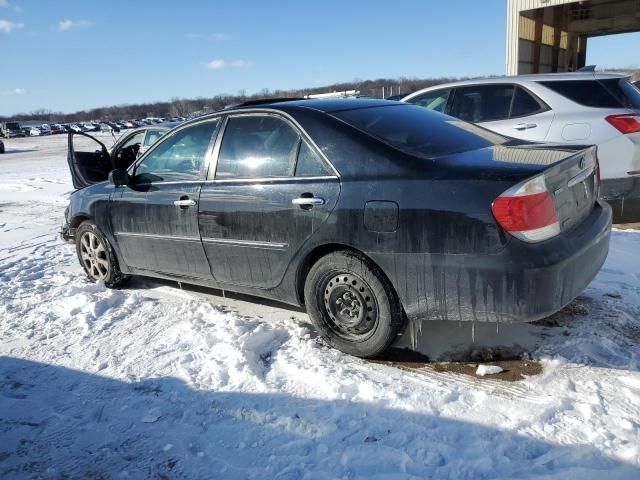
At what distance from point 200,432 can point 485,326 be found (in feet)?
6.78

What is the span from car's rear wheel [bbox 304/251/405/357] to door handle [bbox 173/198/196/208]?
1186mm

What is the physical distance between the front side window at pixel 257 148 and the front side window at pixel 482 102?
140 inches

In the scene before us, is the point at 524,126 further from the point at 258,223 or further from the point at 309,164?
the point at 258,223

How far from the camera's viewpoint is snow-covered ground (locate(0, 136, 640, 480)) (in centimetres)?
237

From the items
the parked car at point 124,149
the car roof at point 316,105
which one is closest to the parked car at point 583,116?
the car roof at point 316,105

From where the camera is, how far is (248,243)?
3684 millimetres

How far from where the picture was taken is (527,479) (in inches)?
85.4

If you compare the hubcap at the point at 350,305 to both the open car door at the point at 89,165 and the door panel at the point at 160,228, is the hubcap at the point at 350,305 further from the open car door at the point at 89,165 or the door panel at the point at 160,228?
the open car door at the point at 89,165

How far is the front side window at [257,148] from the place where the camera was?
11.6 ft

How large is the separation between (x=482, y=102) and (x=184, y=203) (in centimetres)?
411

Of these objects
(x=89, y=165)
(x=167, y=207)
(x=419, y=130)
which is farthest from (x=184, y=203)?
(x=89, y=165)

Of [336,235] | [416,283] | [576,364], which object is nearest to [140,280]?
[336,235]

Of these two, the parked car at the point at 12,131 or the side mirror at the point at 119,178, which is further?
the parked car at the point at 12,131

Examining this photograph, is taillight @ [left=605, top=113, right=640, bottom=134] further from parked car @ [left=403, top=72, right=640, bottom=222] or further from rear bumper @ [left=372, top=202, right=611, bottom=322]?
rear bumper @ [left=372, top=202, right=611, bottom=322]
